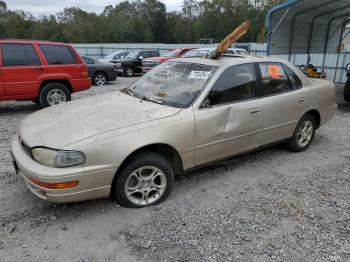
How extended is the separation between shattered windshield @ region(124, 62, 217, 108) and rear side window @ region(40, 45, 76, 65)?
4110 mm

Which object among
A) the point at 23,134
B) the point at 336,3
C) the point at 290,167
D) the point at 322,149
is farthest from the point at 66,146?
the point at 336,3

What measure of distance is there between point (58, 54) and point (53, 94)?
1001 millimetres

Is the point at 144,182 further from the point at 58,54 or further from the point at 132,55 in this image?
the point at 132,55

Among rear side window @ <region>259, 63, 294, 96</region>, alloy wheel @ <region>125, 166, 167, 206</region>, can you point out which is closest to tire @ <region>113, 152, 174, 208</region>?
alloy wheel @ <region>125, 166, 167, 206</region>

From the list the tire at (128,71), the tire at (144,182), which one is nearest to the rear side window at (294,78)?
the tire at (144,182)

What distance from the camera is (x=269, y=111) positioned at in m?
4.27

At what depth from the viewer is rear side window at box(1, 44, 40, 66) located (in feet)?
23.6

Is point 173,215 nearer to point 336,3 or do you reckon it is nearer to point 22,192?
point 22,192

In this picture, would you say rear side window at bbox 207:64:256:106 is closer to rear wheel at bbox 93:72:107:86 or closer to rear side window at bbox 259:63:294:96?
rear side window at bbox 259:63:294:96

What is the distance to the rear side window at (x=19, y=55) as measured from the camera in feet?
23.6

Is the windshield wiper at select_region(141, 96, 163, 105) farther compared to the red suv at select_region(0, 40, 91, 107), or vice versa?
the red suv at select_region(0, 40, 91, 107)

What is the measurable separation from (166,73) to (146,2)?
79.9 meters

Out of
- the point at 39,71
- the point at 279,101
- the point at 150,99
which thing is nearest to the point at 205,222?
the point at 150,99

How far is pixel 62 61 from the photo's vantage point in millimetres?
7887
